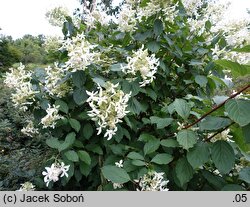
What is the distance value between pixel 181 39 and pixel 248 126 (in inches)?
37.4

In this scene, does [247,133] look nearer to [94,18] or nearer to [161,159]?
[161,159]

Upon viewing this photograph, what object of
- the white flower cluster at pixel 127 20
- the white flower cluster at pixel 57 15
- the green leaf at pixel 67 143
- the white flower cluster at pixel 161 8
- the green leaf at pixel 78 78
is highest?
the white flower cluster at pixel 57 15

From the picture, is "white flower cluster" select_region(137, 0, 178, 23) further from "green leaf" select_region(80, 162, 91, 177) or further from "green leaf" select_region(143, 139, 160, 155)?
"green leaf" select_region(80, 162, 91, 177)

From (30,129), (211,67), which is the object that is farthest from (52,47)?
(211,67)

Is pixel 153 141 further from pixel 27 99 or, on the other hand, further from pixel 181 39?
pixel 181 39

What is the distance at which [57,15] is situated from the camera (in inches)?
90.4

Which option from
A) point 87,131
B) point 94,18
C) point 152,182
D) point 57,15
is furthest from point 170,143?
point 57,15

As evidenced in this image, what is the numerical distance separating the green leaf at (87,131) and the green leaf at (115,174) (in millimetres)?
291

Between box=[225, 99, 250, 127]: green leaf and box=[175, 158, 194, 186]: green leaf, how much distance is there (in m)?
0.34

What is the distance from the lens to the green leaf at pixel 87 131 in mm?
1540

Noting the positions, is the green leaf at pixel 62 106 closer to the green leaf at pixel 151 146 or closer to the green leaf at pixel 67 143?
the green leaf at pixel 67 143

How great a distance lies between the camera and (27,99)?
1.58 m

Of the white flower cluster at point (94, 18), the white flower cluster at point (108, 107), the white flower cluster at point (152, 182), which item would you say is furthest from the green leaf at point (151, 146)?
the white flower cluster at point (94, 18)
